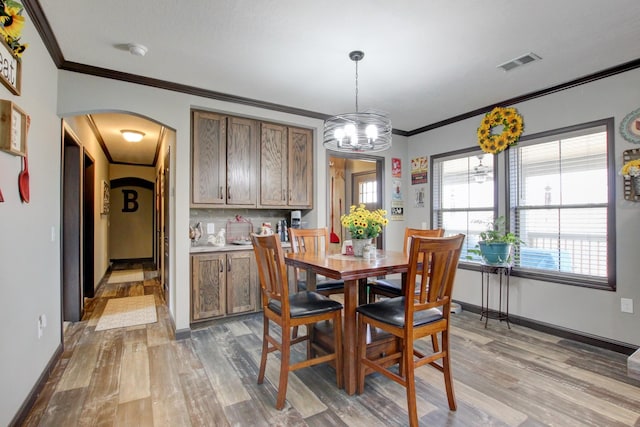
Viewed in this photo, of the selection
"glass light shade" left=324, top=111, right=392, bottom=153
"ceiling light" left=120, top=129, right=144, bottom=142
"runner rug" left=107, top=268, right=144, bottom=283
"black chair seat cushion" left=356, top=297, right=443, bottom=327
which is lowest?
"runner rug" left=107, top=268, right=144, bottom=283

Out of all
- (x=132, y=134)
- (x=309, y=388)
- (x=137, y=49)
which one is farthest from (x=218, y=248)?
(x=132, y=134)

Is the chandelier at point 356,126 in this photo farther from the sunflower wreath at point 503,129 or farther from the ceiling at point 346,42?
the sunflower wreath at point 503,129

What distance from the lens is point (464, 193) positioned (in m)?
4.32

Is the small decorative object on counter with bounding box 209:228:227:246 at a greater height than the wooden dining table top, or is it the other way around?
the small decorative object on counter with bounding box 209:228:227:246

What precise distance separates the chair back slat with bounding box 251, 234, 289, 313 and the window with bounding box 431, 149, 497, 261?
2970 millimetres

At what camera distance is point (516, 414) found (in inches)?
77.0

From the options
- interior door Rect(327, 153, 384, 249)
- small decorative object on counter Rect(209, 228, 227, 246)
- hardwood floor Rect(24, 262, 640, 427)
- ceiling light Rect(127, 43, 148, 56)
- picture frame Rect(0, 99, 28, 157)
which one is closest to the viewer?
picture frame Rect(0, 99, 28, 157)

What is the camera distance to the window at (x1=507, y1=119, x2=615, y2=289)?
3.04 m

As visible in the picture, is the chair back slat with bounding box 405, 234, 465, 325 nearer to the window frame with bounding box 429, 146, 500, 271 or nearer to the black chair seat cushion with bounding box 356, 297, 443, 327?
the black chair seat cushion with bounding box 356, 297, 443, 327

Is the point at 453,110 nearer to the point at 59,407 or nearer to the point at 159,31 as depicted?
the point at 159,31

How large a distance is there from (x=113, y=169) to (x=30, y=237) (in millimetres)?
6599

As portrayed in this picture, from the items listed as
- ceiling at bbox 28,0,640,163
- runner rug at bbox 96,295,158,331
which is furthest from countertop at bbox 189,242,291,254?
ceiling at bbox 28,0,640,163

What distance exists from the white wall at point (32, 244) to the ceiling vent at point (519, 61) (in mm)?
3540

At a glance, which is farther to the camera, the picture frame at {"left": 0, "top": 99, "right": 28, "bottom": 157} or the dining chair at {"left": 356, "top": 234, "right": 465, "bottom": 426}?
the dining chair at {"left": 356, "top": 234, "right": 465, "bottom": 426}
